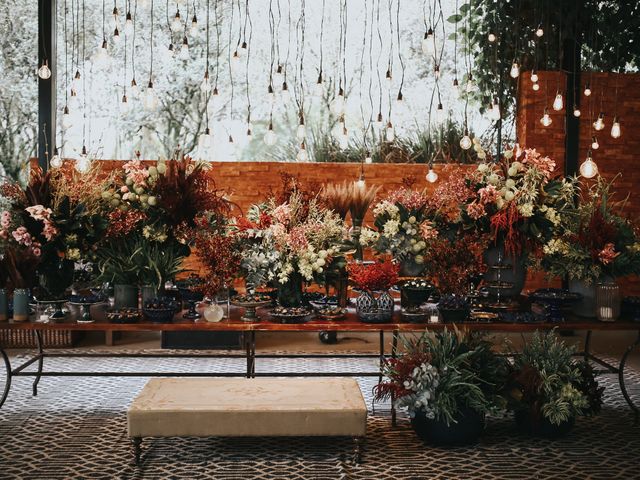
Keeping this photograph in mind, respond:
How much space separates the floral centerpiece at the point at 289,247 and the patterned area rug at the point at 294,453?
107 cm

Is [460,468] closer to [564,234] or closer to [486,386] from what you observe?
[486,386]

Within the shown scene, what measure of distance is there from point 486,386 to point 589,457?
717mm

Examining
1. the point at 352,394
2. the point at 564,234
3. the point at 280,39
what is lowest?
the point at 352,394

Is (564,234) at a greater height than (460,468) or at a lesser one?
greater

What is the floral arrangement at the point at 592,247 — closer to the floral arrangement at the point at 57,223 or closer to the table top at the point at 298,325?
the table top at the point at 298,325

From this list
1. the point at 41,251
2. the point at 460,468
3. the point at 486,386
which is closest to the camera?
the point at 460,468

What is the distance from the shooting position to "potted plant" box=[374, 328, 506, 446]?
4609 millimetres

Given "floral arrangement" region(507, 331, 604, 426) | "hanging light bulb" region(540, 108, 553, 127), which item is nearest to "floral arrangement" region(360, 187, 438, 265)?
"floral arrangement" region(507, 331, 604, 426)

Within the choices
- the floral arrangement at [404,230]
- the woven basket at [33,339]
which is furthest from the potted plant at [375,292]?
the woven basket at [33,339]

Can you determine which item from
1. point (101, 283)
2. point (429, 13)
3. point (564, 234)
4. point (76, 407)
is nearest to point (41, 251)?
point (101, 283)

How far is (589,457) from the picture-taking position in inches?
182

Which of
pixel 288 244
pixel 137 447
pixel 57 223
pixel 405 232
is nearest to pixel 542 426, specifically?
pixel 405 232

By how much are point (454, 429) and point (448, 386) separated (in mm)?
283

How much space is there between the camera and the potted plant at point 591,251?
17.3 ft
